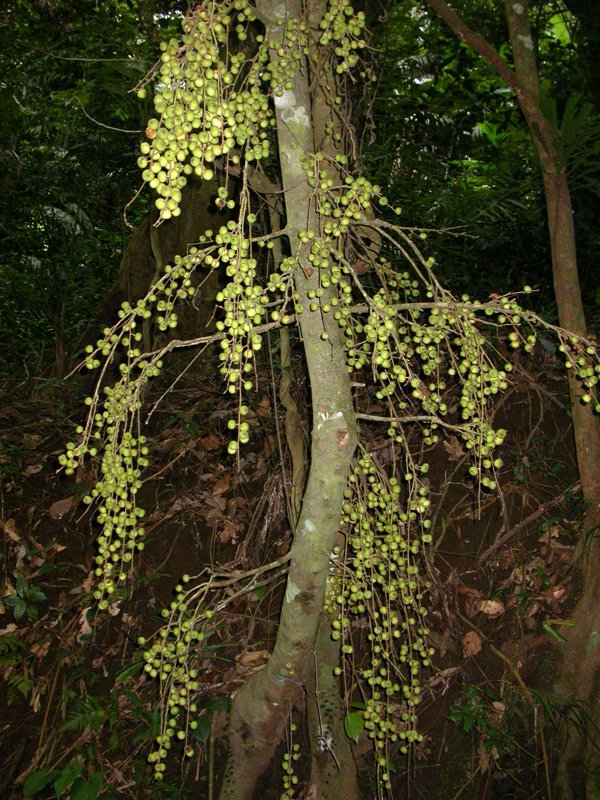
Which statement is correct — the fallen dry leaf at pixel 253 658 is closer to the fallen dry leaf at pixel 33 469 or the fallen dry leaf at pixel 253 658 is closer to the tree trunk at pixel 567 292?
the tree trunk at pixel 567 292

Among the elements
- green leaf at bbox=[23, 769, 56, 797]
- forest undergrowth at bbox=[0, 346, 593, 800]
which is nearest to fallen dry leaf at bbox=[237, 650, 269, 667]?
forest undergrowth at bbox=[0, 346, 593, 800]

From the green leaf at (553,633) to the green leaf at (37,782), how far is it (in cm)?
211

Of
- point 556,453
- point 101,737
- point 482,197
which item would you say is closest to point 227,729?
point 101,737

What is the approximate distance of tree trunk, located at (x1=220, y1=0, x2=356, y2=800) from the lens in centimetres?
186

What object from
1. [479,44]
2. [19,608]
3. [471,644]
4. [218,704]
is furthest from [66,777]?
[479,44]

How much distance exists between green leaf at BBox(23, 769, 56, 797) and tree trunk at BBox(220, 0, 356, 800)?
116 cm

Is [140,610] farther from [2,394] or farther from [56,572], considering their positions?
[2,394]

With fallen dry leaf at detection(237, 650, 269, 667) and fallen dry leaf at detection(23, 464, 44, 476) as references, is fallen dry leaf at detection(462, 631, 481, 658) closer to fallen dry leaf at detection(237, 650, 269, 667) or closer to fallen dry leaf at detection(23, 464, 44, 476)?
fallen dry leaf at detection(237, 650, 269, 667)

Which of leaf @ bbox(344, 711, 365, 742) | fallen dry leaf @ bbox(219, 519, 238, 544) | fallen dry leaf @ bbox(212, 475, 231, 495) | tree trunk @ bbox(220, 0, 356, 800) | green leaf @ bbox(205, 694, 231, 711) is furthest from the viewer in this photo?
fallen dry leaf @ bbox(212, 475, 231, 495)

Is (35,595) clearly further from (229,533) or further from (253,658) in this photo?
(253,658)

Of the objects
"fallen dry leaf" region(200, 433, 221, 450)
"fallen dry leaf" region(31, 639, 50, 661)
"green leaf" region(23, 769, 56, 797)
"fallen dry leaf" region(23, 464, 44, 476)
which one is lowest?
"green leaf" region(23, 769, 56, 797)

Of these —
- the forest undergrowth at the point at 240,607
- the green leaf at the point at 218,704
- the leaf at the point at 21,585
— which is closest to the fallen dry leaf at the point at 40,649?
the forest undergrowth at the point at 240,607

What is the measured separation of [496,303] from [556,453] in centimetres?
188

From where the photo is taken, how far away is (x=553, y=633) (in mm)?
2869
